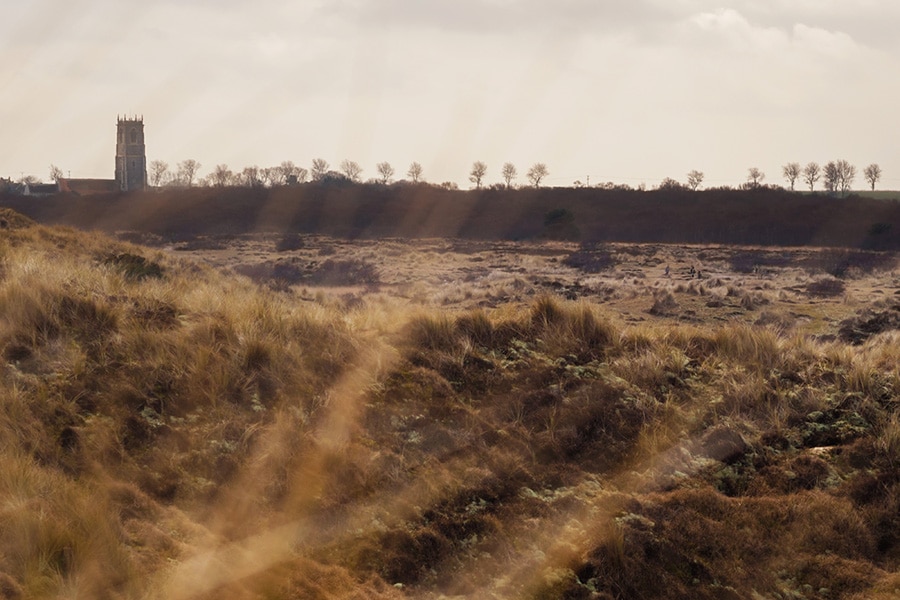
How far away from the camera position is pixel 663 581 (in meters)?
4.49

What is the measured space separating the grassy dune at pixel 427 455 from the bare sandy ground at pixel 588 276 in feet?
7.14

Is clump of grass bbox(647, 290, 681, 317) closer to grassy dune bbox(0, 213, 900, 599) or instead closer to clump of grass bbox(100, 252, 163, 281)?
grassy dune bbox(0, 213, 900, 599)

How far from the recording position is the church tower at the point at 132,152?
9056cm

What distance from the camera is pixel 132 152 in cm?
9212

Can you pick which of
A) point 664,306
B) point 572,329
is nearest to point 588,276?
point 664,306

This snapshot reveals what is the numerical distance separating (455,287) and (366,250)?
1812 cm

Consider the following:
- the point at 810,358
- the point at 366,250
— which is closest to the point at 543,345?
the point at 810,358

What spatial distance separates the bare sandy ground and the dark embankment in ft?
31.6

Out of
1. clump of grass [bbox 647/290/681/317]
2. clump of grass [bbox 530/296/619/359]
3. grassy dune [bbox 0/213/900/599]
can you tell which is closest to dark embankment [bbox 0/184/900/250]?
clump of grass [bbox 647/290/681/317]

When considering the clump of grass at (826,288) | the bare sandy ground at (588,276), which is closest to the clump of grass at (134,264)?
the bare sandy ground at (588,276)

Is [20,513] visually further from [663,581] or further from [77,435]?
[663,581]

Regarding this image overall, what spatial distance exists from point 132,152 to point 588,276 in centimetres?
7841

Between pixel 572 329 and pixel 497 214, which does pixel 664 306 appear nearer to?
pixel 572 329

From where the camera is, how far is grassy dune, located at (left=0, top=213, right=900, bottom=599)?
4.39 metres
